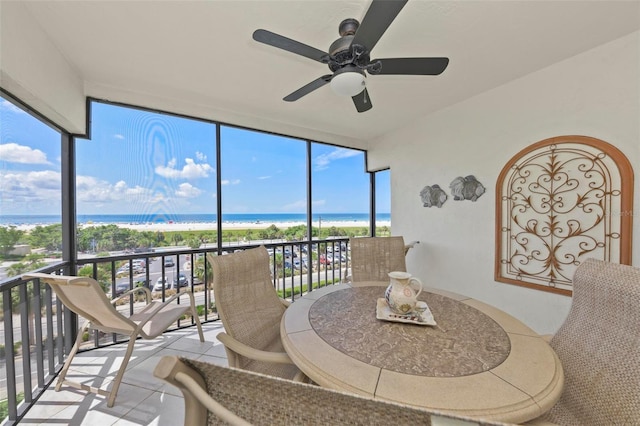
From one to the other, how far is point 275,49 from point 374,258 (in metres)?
2.04

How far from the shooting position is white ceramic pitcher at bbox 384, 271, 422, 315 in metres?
1.28

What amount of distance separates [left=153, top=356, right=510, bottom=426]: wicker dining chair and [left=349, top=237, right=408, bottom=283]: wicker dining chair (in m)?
1.96

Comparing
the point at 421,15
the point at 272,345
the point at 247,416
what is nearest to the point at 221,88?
the point at 421,15

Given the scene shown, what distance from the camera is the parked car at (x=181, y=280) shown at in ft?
9.50

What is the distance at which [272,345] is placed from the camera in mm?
1517

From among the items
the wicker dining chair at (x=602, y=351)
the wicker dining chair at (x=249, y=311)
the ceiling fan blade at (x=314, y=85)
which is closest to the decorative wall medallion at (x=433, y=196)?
the wicker dining chair at (x=602, y=351)

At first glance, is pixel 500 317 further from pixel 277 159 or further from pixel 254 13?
pixel 277 159

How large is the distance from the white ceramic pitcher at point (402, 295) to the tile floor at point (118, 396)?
157 centimetres

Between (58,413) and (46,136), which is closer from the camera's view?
(58,413)

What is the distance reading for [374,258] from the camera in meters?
2.44

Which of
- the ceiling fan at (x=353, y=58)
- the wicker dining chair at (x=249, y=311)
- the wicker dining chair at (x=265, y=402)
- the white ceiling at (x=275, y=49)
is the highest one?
the white ceiling at (x=275, y=49)

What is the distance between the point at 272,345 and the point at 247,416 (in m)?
1.10

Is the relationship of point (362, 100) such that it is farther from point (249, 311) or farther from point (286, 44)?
point (249, 311)

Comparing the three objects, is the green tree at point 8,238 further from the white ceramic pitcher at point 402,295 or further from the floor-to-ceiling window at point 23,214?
the white ceramic pitcher at point 402,295
